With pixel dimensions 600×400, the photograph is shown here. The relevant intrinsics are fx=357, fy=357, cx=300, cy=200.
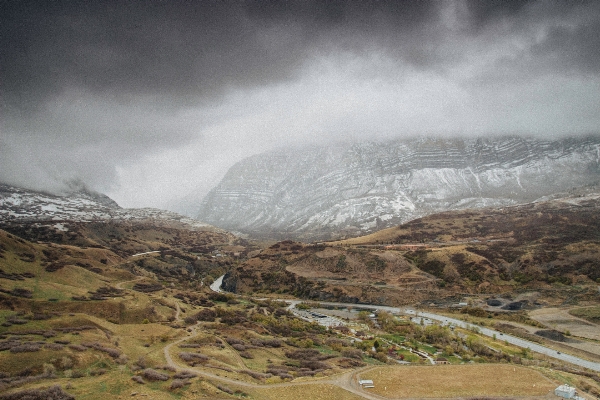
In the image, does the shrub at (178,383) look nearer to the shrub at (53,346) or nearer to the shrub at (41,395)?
the shrub at (41,395)

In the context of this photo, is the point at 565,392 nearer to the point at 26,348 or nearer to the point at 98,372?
the point at 98,372

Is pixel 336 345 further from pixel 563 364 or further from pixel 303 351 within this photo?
pixel 563 364

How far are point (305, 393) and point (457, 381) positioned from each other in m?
18.4

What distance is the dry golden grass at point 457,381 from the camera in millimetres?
37250

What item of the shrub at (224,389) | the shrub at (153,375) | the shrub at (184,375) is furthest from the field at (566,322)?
the shrub at (153,375)

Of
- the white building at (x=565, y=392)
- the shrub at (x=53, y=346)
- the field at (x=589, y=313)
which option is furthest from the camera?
the field at (x=589, y=313)

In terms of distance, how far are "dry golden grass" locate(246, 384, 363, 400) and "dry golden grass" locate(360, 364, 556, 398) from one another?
372cm

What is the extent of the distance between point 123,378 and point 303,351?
2927 cm

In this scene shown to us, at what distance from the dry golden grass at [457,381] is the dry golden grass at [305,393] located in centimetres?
372

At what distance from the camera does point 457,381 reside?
133 ft

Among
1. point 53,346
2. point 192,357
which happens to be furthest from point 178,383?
point 53,346

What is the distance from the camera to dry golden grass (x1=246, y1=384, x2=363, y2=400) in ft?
110

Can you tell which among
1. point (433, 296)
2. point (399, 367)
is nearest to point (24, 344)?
point (399, 367)

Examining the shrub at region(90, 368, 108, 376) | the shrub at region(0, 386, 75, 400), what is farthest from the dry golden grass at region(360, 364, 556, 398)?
the shrub at region(0, 386, 75, 400)
